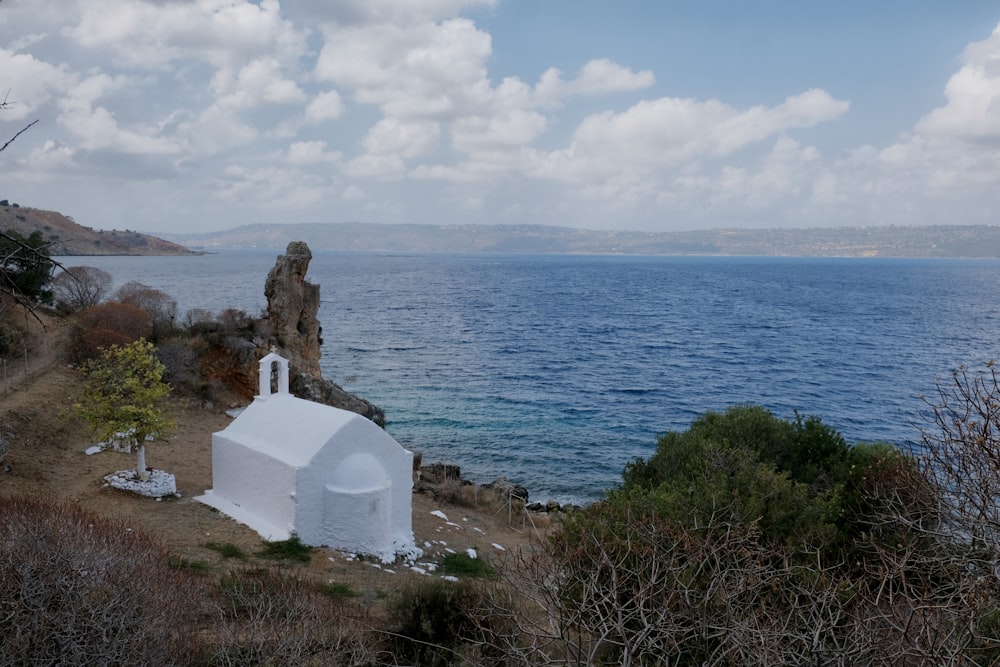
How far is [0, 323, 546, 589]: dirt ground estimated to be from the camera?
1756 centimetres

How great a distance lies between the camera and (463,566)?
61.8ft

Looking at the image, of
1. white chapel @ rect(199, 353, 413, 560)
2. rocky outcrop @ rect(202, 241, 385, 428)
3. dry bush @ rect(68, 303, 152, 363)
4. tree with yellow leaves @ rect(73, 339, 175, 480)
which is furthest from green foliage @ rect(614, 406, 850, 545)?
dry bush @ rect(68, 303, 152, 363)

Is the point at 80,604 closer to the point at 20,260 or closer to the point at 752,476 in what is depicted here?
the point at 20,260

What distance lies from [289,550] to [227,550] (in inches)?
55.6

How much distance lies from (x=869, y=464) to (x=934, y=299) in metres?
103

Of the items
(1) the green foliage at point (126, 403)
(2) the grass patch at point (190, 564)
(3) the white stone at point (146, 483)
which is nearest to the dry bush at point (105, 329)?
(1) the green foliage at point (126, 403)

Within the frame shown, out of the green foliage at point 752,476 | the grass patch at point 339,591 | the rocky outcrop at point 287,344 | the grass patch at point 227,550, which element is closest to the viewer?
the green foliage at point 752,476

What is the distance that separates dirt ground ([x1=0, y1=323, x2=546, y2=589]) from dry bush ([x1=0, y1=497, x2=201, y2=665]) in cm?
583

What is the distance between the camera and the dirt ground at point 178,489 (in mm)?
17562

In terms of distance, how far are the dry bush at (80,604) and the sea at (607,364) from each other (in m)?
12.8

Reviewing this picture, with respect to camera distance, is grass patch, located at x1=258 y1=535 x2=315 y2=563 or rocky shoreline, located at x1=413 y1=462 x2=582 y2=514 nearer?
grass patch, located at x1=258 y1=535 x2=315 y2=563

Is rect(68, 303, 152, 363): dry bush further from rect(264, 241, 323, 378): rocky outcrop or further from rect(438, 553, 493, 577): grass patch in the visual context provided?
rect(438, 553, 493, 577): grass patch

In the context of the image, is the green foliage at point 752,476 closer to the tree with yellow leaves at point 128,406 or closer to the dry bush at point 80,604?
the dry bush at point 80,604

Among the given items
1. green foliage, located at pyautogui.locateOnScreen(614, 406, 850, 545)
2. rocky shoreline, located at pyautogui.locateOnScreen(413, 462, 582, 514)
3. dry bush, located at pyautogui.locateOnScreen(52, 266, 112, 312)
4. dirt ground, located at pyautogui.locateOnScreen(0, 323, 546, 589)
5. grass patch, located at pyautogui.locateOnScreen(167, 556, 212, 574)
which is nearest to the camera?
green foliage, located at pyautogui.locateOnScreen(614, 406, 850, 545)
